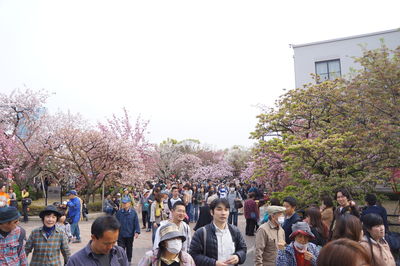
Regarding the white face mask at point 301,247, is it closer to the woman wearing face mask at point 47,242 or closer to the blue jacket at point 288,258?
the blue jacket at point 288,258

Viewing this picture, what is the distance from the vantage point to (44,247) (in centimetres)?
437

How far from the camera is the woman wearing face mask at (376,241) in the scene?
3680mm

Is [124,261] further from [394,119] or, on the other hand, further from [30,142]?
[30,142]

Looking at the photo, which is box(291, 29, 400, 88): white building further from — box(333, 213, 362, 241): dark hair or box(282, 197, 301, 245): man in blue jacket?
box(333, 213, 362, 241): dark hair

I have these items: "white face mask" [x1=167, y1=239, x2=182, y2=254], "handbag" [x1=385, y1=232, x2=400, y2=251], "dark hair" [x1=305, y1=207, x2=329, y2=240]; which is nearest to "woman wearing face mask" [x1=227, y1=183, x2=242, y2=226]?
"dark hair" [x1=305, y1=207, x2=329, y2=240]

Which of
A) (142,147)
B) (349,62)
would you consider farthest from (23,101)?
(349,62)

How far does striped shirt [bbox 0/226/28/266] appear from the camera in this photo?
155 inches

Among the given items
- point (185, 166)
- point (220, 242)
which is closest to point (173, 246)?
point (220, 242)

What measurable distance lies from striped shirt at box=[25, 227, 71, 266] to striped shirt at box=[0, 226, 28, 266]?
0.18 meters

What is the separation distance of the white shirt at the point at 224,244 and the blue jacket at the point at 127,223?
356cm

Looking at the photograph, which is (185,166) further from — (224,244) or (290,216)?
(224,244)

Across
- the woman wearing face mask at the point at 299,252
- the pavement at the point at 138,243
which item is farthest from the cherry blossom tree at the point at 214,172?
the woman wearing face mask at the point at 299,252

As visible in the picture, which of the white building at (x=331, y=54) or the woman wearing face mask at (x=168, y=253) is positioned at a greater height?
the white building at (x=331, y=54)

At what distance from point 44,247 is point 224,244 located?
101 inches
